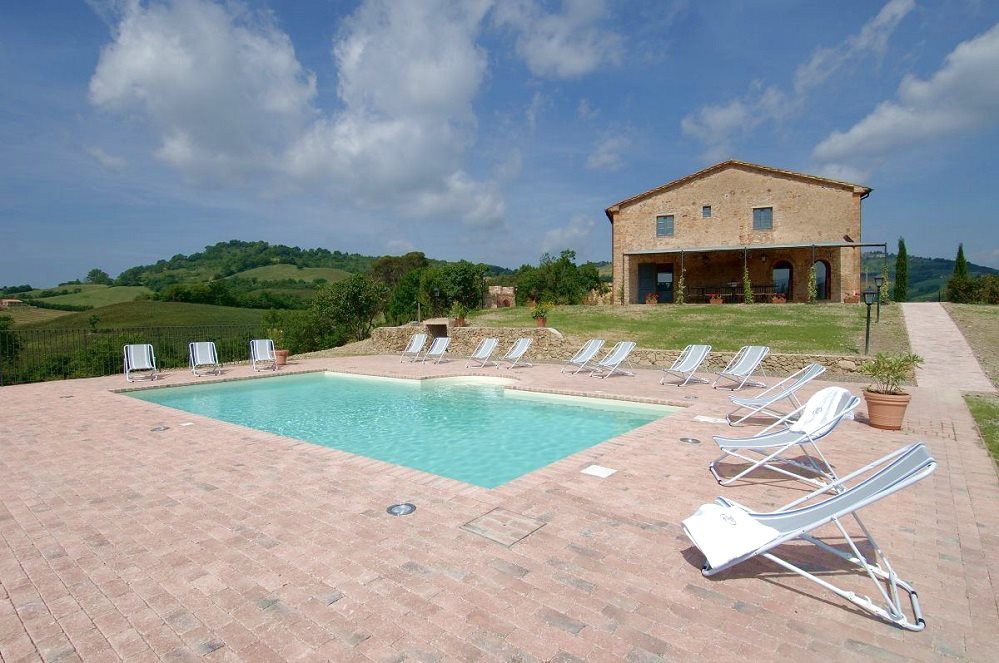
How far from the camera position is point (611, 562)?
3211mm

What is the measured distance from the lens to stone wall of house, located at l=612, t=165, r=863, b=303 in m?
24.7

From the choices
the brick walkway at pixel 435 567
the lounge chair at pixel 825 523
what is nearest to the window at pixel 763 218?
the brick walkway at pixel 435 567

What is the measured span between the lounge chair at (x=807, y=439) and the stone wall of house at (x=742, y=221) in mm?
23270

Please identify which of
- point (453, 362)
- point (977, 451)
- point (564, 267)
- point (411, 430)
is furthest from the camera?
point (564, 267)

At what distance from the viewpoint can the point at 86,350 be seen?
15234mm

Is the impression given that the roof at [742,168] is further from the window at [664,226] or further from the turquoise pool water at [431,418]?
the turquoise pool water at [431,418]

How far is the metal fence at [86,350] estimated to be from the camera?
550 inches

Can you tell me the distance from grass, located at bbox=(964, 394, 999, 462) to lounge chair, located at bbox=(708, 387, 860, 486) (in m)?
2.01

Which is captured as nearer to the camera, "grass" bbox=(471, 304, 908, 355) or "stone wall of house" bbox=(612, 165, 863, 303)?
"grass" bbox=(471, 304, 908, 355)

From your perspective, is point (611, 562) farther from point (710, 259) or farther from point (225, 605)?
point (710, 259)

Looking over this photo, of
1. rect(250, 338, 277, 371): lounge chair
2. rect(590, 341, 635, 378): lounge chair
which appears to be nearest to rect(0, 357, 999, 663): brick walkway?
rect(590, 341, 635, 378): lounge chair

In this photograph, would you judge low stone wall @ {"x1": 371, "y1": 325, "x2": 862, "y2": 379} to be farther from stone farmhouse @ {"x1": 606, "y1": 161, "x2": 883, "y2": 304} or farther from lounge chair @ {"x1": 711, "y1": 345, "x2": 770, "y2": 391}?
stone farmhouse @ {"x1": 606, "y1": 161, "x2": 883, "y2": 304}

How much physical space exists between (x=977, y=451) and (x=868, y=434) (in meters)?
1.01

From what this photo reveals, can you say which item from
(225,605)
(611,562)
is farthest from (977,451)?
(225,605)
